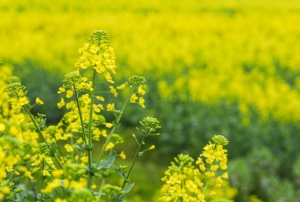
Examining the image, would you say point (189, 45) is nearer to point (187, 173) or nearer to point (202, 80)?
point (202, 80)

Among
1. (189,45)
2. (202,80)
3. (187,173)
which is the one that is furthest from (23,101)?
(189,45)

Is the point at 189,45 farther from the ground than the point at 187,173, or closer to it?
farther from the ground

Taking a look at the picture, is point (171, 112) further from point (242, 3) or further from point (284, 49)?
point (242, 3)

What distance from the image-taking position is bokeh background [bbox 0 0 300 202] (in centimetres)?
542

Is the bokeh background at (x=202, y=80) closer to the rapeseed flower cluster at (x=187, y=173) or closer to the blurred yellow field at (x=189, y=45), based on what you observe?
the blurred yellow field at (x=189, y=45)

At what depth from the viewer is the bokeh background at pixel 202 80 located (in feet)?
17.8

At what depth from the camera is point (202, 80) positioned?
695 centimetres

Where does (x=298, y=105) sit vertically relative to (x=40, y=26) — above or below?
below

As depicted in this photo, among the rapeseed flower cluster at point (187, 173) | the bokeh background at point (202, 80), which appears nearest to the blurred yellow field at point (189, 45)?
the bokeh background at point (202, 80)

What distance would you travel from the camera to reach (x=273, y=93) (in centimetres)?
617

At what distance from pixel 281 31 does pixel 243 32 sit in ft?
2.82

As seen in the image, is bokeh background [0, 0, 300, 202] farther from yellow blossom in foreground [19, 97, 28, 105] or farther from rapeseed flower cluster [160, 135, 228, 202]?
yellow blossom in foreground [19, 97, 28, 105]

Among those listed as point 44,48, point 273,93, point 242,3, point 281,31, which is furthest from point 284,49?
point 242,3

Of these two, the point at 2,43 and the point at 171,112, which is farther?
the point at 2,43
